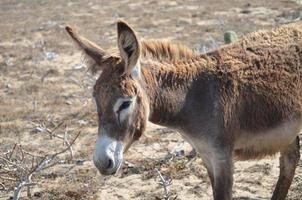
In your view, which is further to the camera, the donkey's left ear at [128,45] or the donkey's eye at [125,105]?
the donkey's eye at [125,105]

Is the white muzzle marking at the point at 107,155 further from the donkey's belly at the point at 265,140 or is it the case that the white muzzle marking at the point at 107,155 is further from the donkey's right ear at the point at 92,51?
the donkey's belly at the point at 265,140

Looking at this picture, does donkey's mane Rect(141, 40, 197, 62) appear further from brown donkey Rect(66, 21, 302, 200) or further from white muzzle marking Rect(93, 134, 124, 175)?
white muzzle marking Rect(93, 134, 124, 175)

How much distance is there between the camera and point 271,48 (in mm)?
4895

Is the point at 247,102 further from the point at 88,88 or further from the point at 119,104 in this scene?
the point at 88,88

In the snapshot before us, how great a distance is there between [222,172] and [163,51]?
122 cm

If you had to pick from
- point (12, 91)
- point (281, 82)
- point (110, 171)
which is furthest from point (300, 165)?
point (12, 91)

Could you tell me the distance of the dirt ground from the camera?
20.6 ft

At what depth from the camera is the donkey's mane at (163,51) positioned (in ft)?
15.0

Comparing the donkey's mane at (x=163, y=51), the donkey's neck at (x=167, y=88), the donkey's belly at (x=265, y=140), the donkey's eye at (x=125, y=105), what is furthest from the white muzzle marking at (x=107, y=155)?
the donkey's belly at (x=265, y=140)

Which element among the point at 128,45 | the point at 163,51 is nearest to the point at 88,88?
the point at 163,51

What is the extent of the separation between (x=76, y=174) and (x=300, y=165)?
9.53ft

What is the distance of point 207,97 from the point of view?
450 cm

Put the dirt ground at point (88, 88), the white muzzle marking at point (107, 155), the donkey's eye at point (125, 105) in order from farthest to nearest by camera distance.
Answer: the dirt ground at point (88, 88), the donkey's eye at point (125, 105), the white muzzle marking at point (107, 155)

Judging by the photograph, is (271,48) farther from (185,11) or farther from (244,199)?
(185,11)
